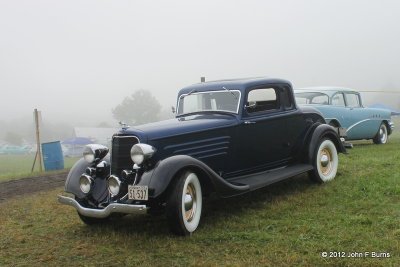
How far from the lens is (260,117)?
221 inches

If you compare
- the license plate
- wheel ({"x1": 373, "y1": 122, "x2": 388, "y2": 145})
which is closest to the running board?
the license plate

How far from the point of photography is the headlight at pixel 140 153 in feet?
13.8

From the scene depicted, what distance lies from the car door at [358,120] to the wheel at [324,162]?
515 cm

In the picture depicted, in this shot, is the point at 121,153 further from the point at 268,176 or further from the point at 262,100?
the point at 262,100

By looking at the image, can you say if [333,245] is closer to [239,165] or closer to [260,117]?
[239,165]

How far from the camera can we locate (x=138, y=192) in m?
3.99

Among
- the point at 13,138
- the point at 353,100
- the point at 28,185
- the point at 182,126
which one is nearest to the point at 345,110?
the point at 353,100

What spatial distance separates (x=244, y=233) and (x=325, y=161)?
2.94 metres

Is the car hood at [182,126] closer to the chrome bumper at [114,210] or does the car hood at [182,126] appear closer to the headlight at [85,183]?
the headlight at [85,183]

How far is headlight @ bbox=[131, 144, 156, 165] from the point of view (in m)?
4.20

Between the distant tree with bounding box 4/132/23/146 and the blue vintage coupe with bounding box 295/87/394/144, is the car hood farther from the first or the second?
the distant tree with bounding box 4/132/23/146

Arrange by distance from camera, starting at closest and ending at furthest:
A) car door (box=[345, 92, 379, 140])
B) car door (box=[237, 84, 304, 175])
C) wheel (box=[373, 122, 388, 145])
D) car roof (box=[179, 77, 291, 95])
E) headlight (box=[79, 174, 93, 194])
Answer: headlight (box=[79, 174, 93, 194])
car door (box=[237, 84, 304, 175])
car roof (box=[179, 77, 291, 95])
car door (box=[345, 92, 379, 140])
wheel (box=[373, 122, 388, 145])

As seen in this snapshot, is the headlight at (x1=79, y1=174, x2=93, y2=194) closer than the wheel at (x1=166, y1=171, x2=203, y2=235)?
No

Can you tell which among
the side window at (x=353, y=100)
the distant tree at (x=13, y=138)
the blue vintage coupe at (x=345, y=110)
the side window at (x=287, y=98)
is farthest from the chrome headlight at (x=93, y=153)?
the distant tree at (x=13, y=138)
